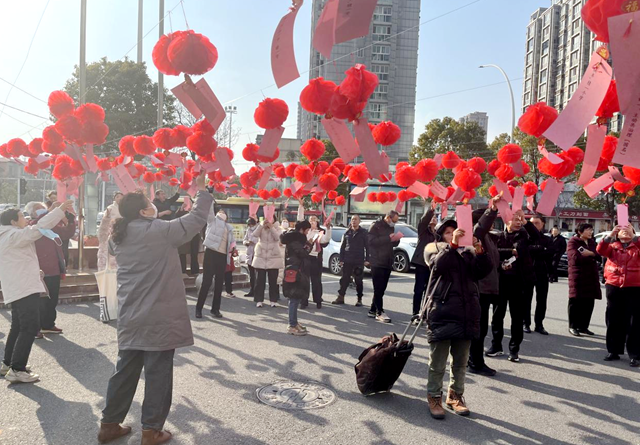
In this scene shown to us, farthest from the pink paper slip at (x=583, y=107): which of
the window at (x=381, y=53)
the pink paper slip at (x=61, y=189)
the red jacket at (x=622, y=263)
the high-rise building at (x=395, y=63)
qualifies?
the window at (x=381, y=53)

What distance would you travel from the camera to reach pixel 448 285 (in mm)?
Result: 4234

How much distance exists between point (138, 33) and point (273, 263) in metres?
17.5

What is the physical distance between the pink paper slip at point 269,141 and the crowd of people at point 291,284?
0.83 meters

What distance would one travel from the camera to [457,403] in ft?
14.3

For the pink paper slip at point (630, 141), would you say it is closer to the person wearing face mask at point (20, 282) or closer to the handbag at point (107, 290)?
the person wearing face mask at point (20, 282)

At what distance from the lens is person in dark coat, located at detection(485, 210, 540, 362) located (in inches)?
240

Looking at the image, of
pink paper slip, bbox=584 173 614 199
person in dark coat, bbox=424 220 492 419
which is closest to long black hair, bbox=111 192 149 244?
person in dark coat, bbox=424 220 492 419

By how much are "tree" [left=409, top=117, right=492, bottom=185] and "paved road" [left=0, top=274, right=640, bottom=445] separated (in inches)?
947

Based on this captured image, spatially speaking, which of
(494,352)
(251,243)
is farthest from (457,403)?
(251,243)

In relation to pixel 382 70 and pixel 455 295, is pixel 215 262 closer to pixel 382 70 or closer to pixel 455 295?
pixel 455 295

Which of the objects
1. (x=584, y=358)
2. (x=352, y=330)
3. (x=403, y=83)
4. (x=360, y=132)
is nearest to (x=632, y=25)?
(x=360, y=132)

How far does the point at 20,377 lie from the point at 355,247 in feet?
20.9

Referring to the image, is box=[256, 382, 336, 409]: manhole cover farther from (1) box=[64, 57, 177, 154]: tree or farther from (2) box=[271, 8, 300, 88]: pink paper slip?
(1) box=[64, 57, 177, 154]: tree

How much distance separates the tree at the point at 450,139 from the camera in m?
30.1
